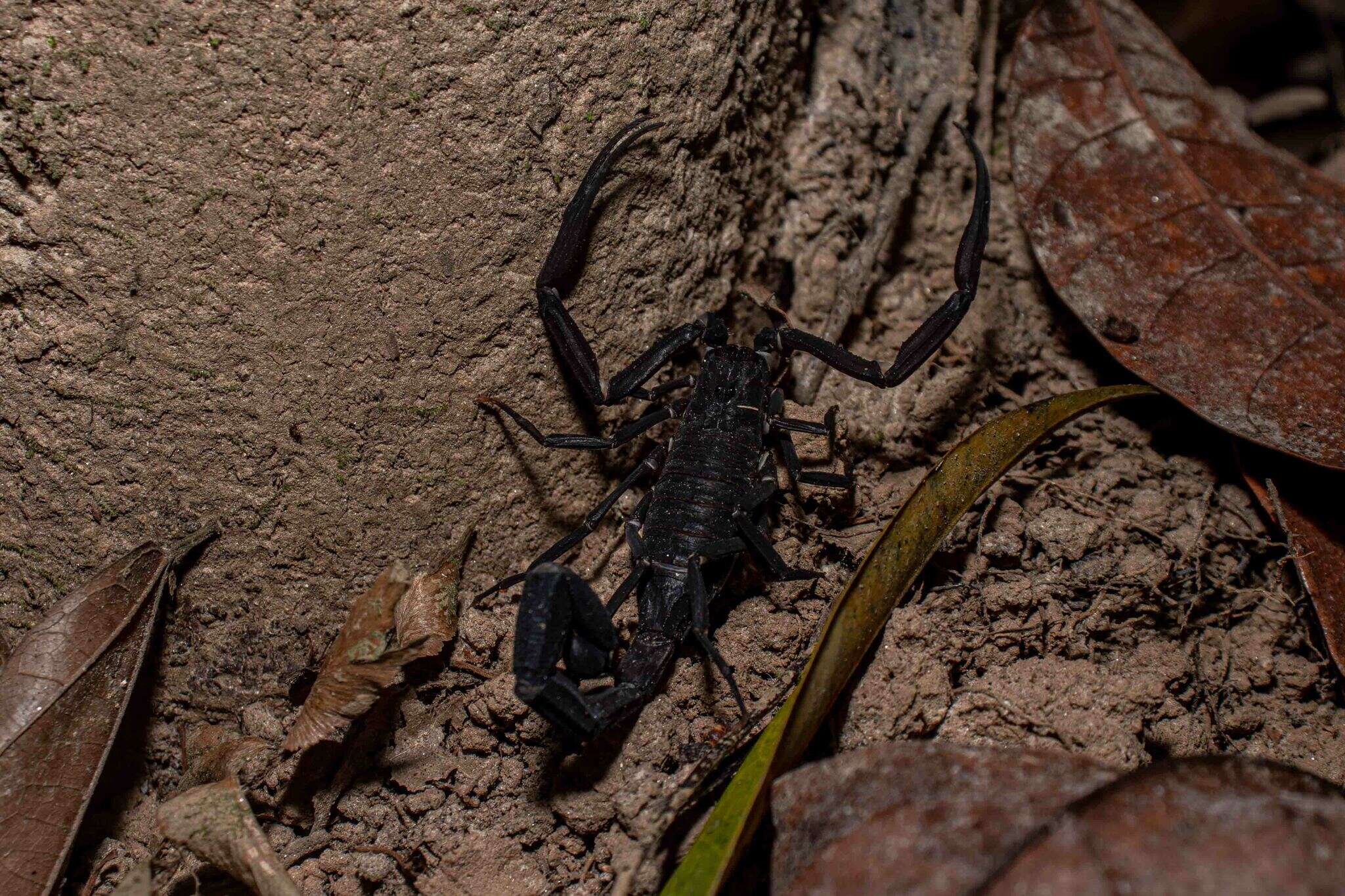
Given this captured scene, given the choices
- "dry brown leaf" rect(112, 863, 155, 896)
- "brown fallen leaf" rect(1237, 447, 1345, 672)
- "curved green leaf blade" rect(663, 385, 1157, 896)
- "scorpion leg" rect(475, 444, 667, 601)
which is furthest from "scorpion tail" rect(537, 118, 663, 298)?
"brown fallen leaf" rect(1237, 447, 1345, 672)

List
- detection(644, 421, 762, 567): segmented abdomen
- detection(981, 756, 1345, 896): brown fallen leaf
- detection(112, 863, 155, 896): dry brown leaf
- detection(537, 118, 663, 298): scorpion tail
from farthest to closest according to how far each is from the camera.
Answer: detection(644, 421, 762, 567): segmented abdomen → detection(537, 118, 663, 298): scorpion tail → detection(112, 863, 155, 896): dry brown leaf → detection(981, 756, 1345, 896): brown fallen leaf

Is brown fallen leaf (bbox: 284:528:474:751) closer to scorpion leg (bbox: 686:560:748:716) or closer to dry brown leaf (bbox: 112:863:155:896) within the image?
dry brown leaf (bbox: 112:863:155:896)

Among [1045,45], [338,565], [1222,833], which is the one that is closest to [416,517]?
[338,565]

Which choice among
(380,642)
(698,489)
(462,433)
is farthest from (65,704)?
(698,489)

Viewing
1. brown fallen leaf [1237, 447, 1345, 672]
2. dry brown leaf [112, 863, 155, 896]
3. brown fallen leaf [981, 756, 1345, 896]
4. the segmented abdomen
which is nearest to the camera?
brown fallen leaf [981, 756, 1345, 896]

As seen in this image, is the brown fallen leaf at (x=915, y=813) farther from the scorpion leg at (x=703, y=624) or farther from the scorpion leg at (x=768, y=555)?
the scorpion leg at (x=768, y=555)

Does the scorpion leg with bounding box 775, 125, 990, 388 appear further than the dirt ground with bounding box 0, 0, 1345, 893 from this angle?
Yes
